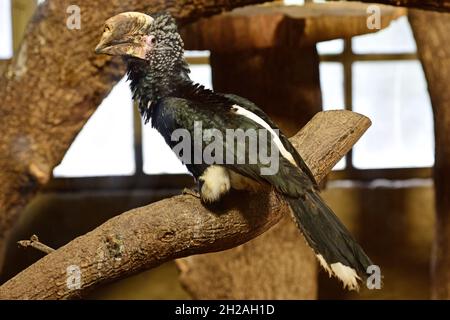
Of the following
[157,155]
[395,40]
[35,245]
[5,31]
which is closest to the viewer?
[35,245]

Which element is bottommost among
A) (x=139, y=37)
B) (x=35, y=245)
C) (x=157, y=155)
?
(x=35, y=245)

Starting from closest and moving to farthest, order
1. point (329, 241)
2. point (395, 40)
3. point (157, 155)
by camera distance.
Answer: point (329, 241), point (157, 155), point (395, 40)

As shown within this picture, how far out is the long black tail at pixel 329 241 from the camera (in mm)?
939

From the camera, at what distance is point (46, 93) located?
1390mm

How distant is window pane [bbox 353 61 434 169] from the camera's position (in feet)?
5.95

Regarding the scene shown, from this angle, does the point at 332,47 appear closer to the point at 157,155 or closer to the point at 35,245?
the point at 157,155

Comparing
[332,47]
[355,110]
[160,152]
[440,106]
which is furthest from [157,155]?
[440,106]

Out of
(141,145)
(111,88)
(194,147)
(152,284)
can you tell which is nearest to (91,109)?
(111,88)

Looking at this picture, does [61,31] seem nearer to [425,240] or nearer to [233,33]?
[233,33]

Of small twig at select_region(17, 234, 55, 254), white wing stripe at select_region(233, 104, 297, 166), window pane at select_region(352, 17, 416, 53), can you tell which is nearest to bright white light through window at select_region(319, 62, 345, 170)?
window pane at select_region(352, 17, 416, 53)

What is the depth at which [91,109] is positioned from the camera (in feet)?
4.48

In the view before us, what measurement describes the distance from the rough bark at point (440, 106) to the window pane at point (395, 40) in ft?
0.45

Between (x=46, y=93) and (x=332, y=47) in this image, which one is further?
(x=332, y=47)

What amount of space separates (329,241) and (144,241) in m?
0.24
